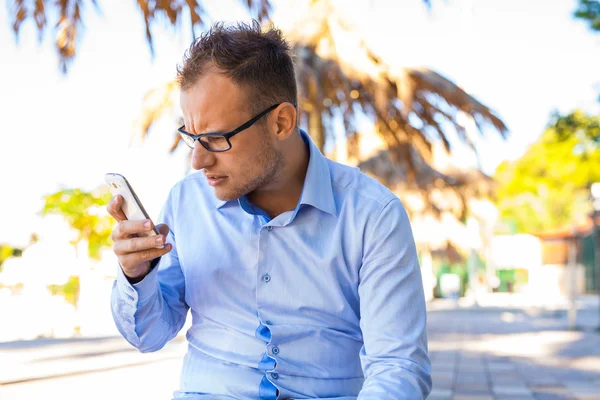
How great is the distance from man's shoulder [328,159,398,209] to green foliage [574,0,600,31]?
30.0 ft

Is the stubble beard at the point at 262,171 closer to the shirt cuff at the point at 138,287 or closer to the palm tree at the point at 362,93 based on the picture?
the shirt cuff at the point at 138,287

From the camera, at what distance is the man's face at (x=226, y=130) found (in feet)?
6.40

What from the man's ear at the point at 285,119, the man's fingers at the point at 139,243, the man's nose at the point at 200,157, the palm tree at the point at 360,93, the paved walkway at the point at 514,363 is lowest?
the paved walkway at the point at 514,363

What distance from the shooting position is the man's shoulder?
199cm

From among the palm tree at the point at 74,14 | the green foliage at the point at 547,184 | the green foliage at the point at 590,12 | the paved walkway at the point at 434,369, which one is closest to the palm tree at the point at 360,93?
the paved walkway at the point at 434,369

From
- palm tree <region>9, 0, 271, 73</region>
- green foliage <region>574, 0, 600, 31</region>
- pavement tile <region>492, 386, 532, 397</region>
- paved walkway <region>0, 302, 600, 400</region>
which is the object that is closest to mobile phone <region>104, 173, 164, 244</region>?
palm tree <region>9, 0, 271, 73</region>

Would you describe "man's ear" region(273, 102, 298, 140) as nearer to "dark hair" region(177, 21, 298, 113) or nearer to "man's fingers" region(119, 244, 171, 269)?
"dark hair" region(177, 21, 298, 113)

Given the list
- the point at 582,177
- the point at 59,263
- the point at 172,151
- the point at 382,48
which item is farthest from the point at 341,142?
the point at 582,177

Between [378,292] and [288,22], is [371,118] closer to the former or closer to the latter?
[288,22]

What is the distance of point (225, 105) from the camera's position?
6.43 ft

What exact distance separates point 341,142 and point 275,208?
7269 mm

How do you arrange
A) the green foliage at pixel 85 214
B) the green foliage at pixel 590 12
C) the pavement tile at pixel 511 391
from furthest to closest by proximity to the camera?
the green foliage at pixel 85 214 → the green foliage at pixel 590 12 → the pavement tile at pixel 511 391

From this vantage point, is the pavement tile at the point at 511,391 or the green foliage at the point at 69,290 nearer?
the pavement tile at the point at 511,391

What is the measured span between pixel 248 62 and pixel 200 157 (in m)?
0.27
